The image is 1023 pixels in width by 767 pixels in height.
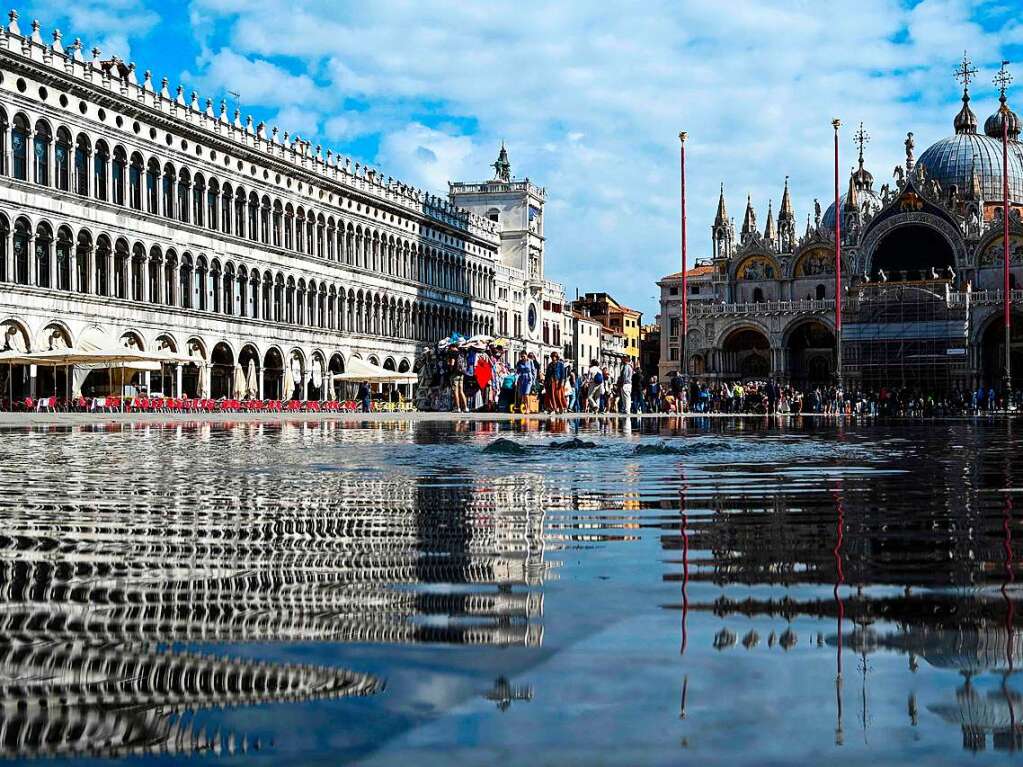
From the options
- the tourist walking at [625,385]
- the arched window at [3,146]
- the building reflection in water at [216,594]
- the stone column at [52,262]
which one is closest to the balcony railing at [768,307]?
the tourist walking at [625,385]

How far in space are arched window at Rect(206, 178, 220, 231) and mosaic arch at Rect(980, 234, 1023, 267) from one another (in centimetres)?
5325

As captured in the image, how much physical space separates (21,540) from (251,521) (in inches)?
43.2

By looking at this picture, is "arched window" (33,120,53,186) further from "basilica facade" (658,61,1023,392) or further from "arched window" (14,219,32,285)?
"basilica facade" (658,61,1023,392)

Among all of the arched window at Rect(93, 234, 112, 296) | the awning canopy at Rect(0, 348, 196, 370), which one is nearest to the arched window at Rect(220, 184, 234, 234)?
the arched window at Rect(93, 234, 112, 296)

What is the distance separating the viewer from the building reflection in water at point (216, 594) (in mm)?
2215

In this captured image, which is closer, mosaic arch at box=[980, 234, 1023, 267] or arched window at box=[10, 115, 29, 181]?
arched window at box=[10, 115, 29, 181]

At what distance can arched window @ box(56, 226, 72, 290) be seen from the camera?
46.2 meters

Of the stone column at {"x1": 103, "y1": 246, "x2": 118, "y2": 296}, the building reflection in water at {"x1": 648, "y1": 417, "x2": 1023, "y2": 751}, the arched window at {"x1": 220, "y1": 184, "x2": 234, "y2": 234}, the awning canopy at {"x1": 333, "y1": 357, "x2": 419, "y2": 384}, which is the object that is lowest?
the building reflection in water at {"x1": 648, "y1": 417, "x2": 1023, "y2": 751}

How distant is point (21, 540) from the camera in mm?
4992

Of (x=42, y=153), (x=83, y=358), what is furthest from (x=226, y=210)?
(x=83, y=358)

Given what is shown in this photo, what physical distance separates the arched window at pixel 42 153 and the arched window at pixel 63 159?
58 cm

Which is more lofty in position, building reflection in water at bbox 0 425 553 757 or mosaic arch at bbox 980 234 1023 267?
mosaic arch at bbox 980 234 1023 267

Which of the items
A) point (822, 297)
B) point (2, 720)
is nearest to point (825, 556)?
point (2, 720)

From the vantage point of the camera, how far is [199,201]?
56281 millimetres
